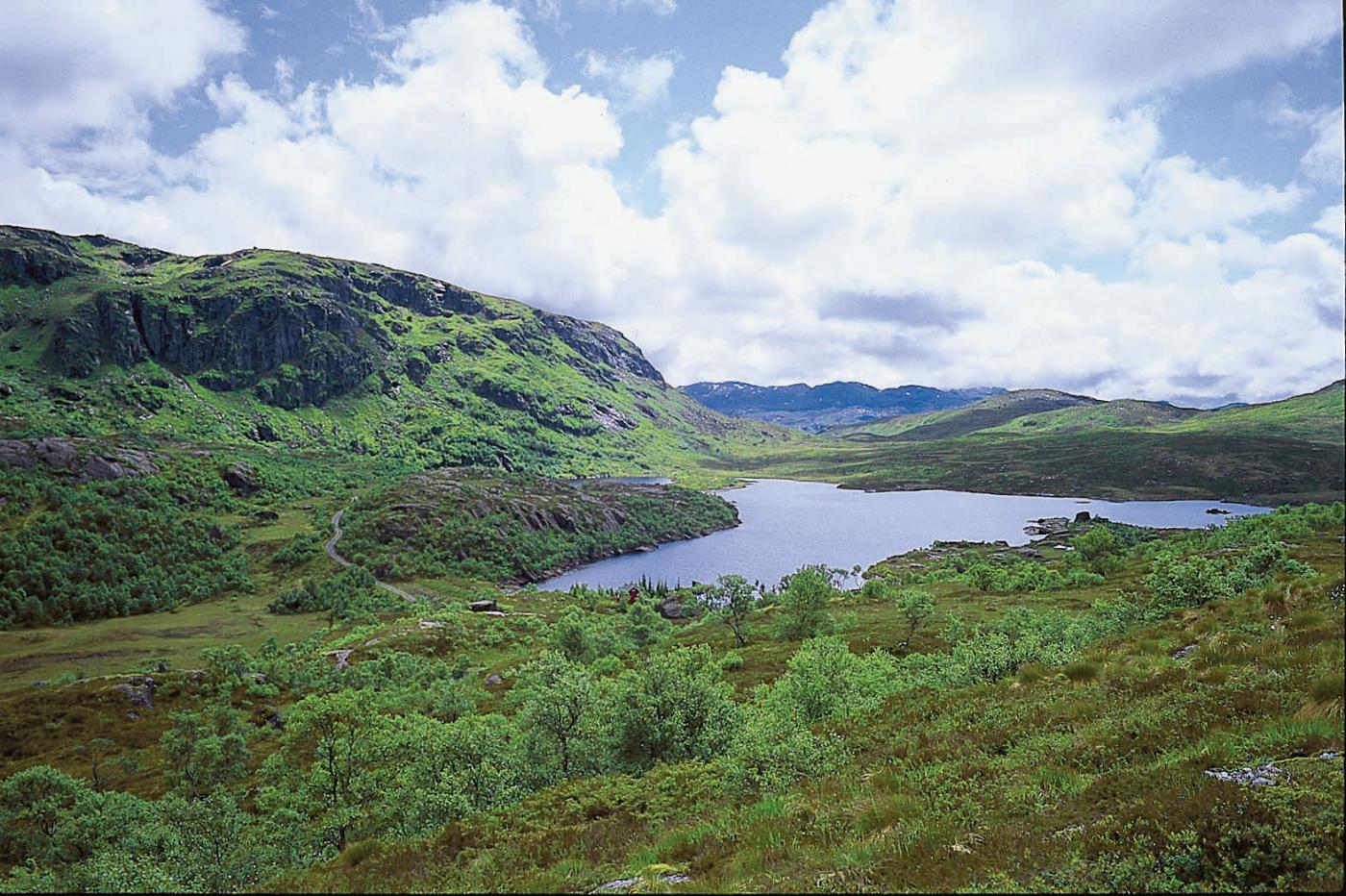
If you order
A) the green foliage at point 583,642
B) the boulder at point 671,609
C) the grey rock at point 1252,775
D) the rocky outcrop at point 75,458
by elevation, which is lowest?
the boulder at point 671,609

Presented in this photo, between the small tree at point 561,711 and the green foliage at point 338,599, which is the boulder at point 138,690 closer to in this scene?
the green foliage at point 338,599

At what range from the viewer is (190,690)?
74500 mm

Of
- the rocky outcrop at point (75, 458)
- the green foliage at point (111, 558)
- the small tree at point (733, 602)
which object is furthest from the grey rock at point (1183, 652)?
the rocky outcrop at point (75, 458)

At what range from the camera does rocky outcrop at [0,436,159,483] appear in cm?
15800

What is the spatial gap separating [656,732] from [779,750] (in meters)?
7.31

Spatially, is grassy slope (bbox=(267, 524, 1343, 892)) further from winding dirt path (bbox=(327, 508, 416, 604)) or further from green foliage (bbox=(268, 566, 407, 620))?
winding dirt path (bbox=(327, 508, 416, 604))

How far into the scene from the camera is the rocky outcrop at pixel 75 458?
158000 mm

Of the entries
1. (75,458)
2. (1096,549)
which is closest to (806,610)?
(1096,549)

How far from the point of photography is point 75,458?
16775 centimetres

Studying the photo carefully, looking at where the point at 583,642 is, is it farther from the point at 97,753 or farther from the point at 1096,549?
the point at 1096,549

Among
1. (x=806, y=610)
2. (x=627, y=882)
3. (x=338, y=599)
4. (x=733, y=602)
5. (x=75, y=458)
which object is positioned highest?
(x=75, y=458)

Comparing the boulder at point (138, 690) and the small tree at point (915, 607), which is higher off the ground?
the small tree at point (915, 607)

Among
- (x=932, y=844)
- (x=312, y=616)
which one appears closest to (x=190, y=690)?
(x=312, y=616)

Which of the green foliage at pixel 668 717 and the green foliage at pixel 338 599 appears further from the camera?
the green foliage at pixel 338 599
